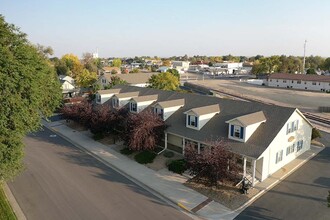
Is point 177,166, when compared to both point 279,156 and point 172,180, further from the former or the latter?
point 279,156

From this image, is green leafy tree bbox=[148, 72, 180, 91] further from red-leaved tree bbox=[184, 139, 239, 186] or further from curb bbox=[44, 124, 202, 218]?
red-leaved tree bbox=[184, 139, 239, 186]

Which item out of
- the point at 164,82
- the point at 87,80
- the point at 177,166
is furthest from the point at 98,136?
the point at 87,80

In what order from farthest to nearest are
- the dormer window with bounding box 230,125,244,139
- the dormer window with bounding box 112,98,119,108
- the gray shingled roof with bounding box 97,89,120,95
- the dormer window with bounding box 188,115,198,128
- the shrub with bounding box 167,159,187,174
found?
the gray shingled roof with bounding box 97,89,120,95, the dormer window with bounding box 112,98,119,108, the dormer window with bounding box 188,115,198,128, the shrub with bounding box 167,159,187,174, the dormer window with bounding box 230,125,244,139

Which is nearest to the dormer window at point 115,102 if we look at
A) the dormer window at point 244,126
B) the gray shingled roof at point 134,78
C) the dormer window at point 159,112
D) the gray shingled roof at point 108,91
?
the gray shingled roof at point 108,91

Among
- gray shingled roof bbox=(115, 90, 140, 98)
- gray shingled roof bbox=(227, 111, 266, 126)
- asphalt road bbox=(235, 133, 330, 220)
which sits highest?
gray shingled roof bbox=(115, 90, 140, 98)

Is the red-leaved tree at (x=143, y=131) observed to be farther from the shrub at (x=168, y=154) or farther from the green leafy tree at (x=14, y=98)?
the green leafy tree at (x=14, y=98)

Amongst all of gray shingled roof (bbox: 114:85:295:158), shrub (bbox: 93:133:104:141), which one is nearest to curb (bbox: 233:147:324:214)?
gray shingled roof (bbox: 114:85:295:158)
